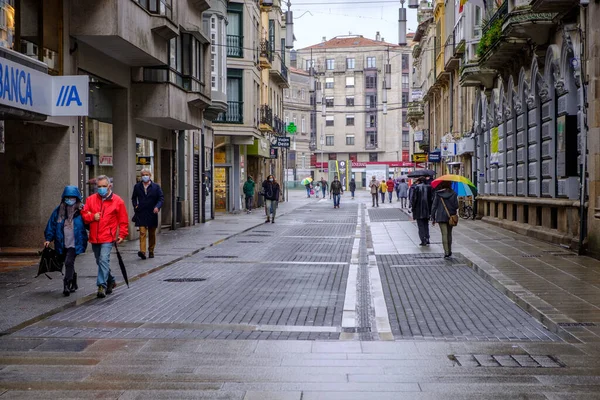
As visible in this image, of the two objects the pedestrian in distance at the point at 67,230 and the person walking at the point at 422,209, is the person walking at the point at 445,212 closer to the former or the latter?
the person walking at the point at 422,209

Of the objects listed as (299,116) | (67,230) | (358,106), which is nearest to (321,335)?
(67,230)

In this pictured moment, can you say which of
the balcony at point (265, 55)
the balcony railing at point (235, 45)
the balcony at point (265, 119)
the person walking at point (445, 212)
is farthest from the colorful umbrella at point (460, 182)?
the balcony at point (265, 55)

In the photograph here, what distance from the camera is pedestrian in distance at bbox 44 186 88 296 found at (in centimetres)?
1150

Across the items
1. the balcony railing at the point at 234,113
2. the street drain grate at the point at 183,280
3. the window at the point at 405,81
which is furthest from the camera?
the window at the point at 405,81

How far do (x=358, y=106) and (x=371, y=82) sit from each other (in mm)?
3589

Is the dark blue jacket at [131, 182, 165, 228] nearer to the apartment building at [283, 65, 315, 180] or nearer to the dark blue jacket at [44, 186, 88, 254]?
the dark blue jacket at [44, 186, 88, 254]

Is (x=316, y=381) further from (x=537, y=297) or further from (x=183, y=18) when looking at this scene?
(x=183, y=18)

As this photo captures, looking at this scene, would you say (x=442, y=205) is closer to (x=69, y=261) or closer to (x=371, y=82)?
(x=69, y=261)

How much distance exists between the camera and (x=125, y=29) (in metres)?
18.6

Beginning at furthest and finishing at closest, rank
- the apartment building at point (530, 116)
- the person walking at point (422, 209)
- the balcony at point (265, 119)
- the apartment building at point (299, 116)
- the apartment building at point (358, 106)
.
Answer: the apartment building at point (358, 106)
the apartment building at point (299, 116)
the balcony at point (265, 119)
the person walking at point (422, 209)
the apartment building at point (530, 116)

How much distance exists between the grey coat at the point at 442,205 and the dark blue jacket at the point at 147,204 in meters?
5.61

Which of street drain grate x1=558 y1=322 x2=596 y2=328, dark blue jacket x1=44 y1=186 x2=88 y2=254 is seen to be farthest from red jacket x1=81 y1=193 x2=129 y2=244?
street drain grate x1=558 y1=322 x2=596 y2=328

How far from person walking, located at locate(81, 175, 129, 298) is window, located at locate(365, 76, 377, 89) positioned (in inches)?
4093

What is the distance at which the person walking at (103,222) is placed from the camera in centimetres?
1167
